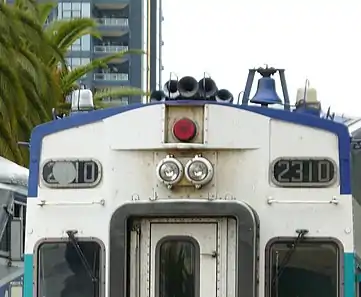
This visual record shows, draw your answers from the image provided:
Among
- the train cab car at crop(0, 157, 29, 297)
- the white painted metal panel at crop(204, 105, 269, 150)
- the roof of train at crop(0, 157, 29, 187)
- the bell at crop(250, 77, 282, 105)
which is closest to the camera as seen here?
the white painted metal panel at crop(204, 105, 269, 150)

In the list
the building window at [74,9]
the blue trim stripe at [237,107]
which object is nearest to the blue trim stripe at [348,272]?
the blue trim stripe at [237,107]

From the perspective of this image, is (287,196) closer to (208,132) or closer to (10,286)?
Result: (208,132)

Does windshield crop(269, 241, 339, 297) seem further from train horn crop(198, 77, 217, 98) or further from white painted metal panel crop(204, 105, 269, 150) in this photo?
train horn crop(198, 77, 217, 98)

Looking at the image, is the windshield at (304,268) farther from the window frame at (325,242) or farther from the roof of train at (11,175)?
the roof of train at (11,175)

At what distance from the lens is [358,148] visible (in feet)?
27.7

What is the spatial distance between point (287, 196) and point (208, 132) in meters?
0.76

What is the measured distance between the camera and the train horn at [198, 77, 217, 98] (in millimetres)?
7250

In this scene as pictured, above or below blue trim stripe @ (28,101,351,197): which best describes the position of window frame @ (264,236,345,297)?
below

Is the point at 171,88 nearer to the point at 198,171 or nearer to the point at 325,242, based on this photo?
the point at 198,171

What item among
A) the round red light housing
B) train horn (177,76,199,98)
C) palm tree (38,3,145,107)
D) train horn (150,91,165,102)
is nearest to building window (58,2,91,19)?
palm tree (38,3,145,107)

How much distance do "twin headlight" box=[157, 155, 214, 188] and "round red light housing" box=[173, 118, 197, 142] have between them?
17 cm

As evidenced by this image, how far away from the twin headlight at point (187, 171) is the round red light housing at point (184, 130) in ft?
0.55

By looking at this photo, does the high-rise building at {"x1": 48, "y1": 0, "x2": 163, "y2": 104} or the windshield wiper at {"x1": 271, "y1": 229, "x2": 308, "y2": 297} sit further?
the high-rise building at {"x1": 48, "y1": 0, "x2": 163, "y2": 104}

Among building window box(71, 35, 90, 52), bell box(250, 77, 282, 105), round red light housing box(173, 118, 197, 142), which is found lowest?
round red light housing box(173, 118, 197, 142)
